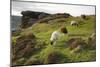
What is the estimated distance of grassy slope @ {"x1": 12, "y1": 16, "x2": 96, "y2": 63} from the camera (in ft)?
7.57

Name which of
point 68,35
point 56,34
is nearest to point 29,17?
point 56,34

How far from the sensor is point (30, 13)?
89.4 inches

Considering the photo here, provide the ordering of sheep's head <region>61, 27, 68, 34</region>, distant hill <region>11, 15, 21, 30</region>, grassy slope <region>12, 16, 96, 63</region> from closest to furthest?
distant hill <region>11, 15, 21, 30</region> < grassy slope <region>12, 16, 96, 63</region> < sheep's head <region>61, 27, 68, 34</region>

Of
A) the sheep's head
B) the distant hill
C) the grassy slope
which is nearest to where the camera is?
the distant hill

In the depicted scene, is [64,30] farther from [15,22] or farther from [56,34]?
[15,22]

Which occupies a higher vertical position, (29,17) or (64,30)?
(29,17)

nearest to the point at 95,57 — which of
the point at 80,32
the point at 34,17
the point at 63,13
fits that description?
the point at 80,32

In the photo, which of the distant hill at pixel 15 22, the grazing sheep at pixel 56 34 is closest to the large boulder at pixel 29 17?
the distant hill at pixel 15 22

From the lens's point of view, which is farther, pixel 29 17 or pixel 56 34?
pixel 56 34

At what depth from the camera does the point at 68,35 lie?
2.44 m

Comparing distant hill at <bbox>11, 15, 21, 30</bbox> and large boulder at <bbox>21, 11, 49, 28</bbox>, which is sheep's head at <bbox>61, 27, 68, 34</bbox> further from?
distant hill at <bbox>11, 15, 21, 30</bbox>

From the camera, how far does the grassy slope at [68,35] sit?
90.8 inches

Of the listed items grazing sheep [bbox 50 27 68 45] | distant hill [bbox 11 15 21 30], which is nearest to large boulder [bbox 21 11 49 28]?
distant hill [bbox 11 15 21 30]
